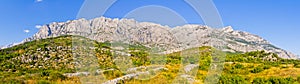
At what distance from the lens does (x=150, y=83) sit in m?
25.2

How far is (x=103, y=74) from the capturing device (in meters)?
28.2

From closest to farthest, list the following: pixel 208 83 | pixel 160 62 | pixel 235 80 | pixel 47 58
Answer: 1. pixel 208 83
2. pixel 235 80
3. pixel 160 62
4. pixel 47 58

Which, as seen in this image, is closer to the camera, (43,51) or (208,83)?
(208,83)

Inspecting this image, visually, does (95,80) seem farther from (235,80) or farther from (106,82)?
(235,80)

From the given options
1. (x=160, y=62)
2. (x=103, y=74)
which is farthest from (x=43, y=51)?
(x=103, y=74)

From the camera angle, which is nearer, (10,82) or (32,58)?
(10,82)

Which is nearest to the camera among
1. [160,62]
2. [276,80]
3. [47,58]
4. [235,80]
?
[235,80]

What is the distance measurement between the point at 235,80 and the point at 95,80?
12936 mm

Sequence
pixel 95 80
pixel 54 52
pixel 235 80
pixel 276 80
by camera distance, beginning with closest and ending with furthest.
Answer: pixel 95 80
pixel 235 80
pixel 276 80
pixel 54 52

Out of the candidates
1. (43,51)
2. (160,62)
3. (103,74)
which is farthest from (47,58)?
(103,74)

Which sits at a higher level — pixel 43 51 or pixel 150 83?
pixel 43 51

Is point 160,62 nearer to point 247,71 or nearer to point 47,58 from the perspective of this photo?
point 247,71

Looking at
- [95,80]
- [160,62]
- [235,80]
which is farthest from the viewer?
[160,62]

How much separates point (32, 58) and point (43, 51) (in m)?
8.03
